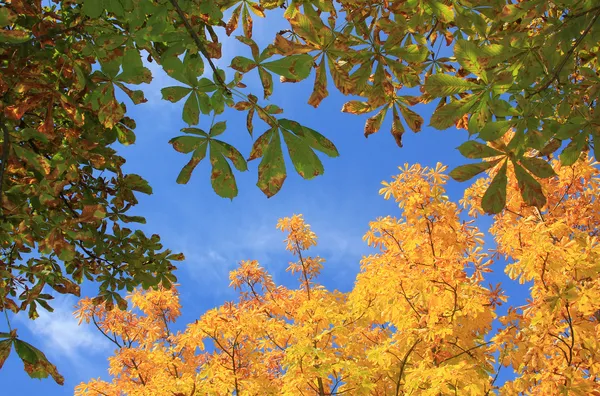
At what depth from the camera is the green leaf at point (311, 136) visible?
5.32ft

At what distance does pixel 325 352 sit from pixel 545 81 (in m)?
4.70

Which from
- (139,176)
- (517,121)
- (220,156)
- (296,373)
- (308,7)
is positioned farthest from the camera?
(296,373)

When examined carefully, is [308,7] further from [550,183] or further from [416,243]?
[550,183]

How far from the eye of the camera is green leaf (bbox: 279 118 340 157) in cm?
162

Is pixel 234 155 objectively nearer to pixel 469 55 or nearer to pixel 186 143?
pixel 186 143

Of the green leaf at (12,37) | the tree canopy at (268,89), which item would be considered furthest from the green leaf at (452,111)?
the green leaf at (12,37)

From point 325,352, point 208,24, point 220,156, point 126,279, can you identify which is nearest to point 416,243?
point 325,352

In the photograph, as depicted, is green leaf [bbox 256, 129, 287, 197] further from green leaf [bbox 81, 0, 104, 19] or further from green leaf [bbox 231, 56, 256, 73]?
green leaf [bbox 81, 0, 104, 19]

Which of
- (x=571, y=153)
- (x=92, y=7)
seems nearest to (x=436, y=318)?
(x=571, y=153)

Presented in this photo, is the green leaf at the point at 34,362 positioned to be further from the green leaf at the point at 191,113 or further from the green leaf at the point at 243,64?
the green leaf at the point at 243,64

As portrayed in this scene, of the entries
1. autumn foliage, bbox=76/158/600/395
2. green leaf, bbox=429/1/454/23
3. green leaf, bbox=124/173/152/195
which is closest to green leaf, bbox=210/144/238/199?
green leaf, bbox=429/1/454/23

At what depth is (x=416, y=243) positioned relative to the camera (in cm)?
604

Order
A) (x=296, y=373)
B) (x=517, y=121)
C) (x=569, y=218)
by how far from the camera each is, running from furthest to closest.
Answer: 1. (x=569, y=218)
2. (x=296, y=373)
3. (x=517, y=121)

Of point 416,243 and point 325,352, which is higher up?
point 416,243
